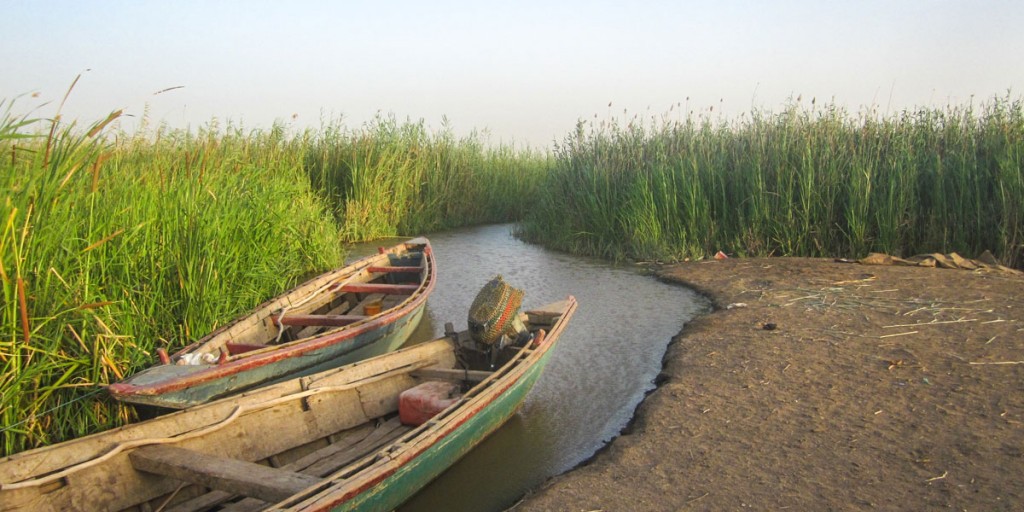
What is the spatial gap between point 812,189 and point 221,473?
928 cm

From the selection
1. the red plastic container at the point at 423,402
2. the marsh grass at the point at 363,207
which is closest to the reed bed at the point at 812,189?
the marsh grass at the point at 363,207

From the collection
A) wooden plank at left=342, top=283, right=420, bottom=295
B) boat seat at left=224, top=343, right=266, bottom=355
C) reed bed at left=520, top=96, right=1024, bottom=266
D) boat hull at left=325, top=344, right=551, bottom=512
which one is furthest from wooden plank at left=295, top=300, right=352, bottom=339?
reed bed at left=520, top=96, right=1024, bottom=266

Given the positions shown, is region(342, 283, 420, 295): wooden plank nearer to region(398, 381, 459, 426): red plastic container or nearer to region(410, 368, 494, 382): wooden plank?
region(410, 368, 494, 382): wooden plank

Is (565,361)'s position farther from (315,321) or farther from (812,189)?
(812,189)

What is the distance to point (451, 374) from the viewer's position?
5.02 metres

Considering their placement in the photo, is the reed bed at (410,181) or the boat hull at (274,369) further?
the reed bed at (410,181)

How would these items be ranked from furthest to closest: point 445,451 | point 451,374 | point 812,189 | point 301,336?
point 812,189
point 301,336
point 451,374
point 445,451

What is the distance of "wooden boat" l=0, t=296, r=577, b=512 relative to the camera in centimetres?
331

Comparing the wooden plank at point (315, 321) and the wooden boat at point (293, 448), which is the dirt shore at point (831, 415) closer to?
the wooden boat at point (293, 448)

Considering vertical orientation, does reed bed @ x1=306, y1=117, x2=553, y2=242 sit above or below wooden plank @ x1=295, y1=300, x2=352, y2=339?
above

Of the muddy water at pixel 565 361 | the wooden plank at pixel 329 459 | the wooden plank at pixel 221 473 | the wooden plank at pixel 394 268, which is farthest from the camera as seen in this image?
the wooden plank at pixel 394 268

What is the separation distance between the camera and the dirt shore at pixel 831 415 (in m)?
3.75

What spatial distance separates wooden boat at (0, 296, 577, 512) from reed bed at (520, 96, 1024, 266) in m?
6.69

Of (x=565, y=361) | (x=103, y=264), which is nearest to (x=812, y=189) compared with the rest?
(x=565, y=361)
